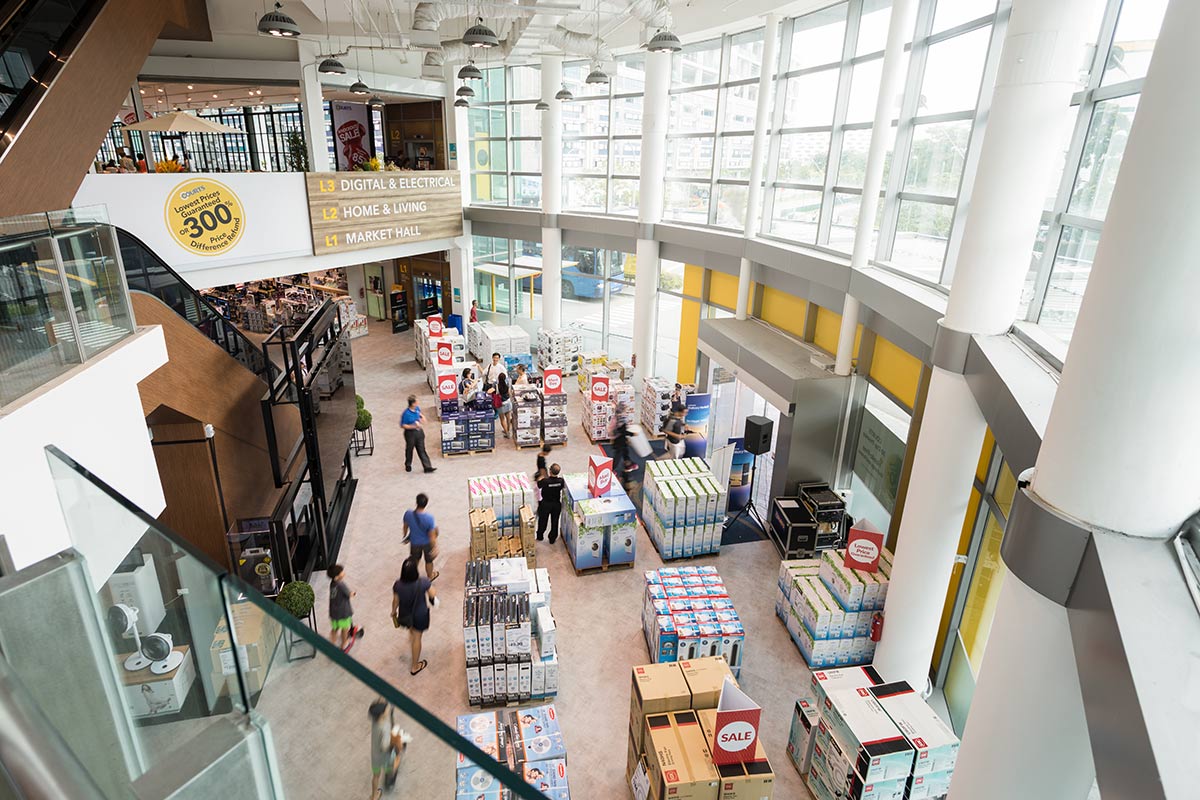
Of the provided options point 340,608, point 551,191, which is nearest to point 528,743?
point 340,608

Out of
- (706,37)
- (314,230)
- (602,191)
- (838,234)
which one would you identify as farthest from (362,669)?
(602,191)

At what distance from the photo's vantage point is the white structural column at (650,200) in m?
13.1

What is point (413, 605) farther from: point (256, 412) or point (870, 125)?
point (870, 125)

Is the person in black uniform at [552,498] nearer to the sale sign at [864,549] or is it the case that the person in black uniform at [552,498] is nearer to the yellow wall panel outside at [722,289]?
the sale sign at [864,549]

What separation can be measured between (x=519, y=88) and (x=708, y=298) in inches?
331

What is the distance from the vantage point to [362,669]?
3.72ft

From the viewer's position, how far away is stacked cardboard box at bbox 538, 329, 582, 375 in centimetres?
1576

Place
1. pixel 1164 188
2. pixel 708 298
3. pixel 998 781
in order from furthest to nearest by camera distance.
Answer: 1. pixel 708 298
2. pixel 998 781
3. pixel 1164 188

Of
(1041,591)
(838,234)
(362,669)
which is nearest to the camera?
(362,669)

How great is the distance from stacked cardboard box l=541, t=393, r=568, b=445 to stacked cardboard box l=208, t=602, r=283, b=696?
1039 cm

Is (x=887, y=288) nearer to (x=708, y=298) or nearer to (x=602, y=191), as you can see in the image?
(x=708, y=298)

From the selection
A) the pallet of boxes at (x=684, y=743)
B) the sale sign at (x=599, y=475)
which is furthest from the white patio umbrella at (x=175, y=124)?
the pallet of boxes at (x=684, y=743)

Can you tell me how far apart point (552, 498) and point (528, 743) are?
4.31 meters

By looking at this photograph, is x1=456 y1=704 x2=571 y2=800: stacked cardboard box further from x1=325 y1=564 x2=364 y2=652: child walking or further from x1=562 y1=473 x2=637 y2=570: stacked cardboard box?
x1=562 y1=473 x2=637 y2=570: stacked cardboard box
